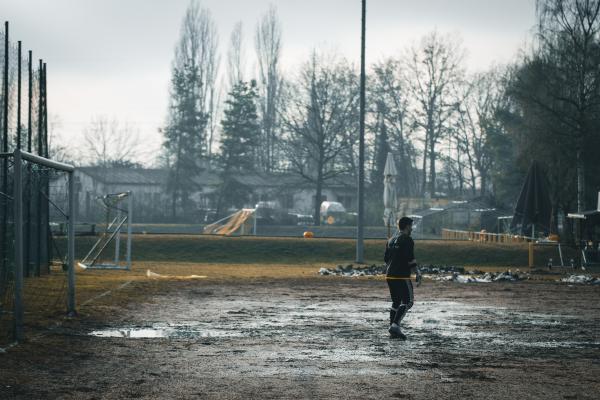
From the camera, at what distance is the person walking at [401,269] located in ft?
44.3

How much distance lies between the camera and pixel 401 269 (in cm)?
1366

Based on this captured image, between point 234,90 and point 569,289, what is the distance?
54440 millimetres

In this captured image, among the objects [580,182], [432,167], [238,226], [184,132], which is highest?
[184,132]

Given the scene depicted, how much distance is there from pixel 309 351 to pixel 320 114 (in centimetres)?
5642

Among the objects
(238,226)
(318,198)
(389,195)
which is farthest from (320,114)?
(389,195)

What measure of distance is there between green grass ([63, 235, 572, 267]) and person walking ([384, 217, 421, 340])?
872 inches

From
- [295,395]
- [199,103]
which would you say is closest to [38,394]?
[295,395]

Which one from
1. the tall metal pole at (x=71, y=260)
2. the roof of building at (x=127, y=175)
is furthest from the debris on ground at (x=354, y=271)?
the roof of building at (x=127, y=175)

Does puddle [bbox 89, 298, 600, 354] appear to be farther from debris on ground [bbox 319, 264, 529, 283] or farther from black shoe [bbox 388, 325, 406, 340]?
debris on ground [bbox 319, 264, 529, 283]

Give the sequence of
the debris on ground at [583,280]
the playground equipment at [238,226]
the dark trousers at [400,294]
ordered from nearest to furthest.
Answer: the dark trousers at [400,294] → the debris on ground at [583,280] → the playground equipment at [238,226]

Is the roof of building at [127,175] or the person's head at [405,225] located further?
the roof of building at [127,175]

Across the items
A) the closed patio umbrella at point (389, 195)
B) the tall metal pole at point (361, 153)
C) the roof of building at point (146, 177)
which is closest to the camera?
the tall metal pole at point (361, 153)

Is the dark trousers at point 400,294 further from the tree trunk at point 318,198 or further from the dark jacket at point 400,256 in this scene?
the tree trunk at point 318,198

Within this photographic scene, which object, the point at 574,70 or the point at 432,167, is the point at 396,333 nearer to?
the point at 574,70
